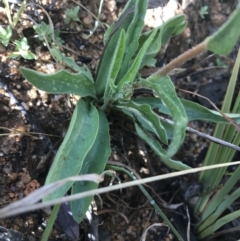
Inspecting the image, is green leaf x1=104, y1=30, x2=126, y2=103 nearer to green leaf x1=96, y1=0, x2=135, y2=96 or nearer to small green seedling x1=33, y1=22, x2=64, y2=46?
green leaf x1=96, y1=0, x2=135, y2=96

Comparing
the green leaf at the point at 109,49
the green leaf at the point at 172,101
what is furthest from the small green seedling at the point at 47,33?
the green leaf at the point at 172,101

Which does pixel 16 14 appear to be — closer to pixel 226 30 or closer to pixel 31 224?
pixel 31 224

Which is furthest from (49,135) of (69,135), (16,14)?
(16,14)

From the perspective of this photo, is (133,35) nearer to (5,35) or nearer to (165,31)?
(165,31)

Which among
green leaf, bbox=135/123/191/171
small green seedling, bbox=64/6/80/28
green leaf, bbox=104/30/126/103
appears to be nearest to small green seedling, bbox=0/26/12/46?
small green seedling, bbox=64/6/80/28

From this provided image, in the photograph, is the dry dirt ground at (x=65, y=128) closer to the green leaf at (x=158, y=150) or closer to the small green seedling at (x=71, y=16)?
the small green seedling at (x=71, y=16)
